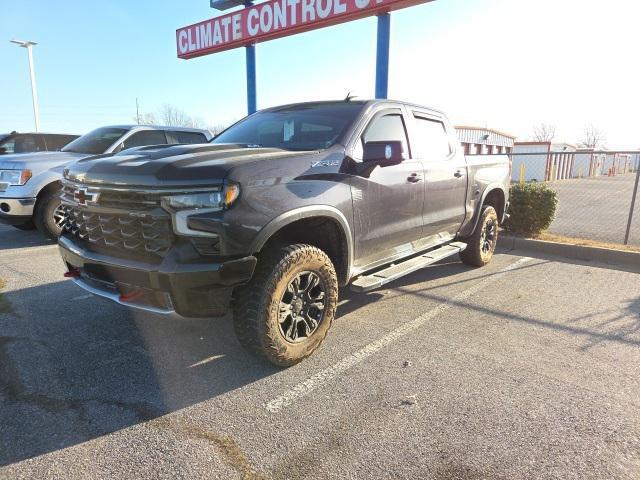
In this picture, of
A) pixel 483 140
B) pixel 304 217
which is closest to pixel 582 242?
pixel 304 217

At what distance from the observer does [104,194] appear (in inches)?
119

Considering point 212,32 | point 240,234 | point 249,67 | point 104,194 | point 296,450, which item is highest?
point 212,32

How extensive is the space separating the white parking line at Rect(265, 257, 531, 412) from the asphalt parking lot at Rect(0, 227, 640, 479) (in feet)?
0.05

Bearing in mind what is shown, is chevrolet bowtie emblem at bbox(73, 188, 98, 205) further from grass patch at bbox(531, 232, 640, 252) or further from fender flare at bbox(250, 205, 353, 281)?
grass patch at bbox(531, 232, 640, 252)

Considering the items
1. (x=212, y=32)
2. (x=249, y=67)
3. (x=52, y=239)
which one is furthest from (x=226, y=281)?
(x=212, y=32)

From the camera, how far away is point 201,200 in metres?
2.69

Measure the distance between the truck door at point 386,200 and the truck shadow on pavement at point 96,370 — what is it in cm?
135

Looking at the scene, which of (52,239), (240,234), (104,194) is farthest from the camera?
(52,239)

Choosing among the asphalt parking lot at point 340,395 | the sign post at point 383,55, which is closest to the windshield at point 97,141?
the asphalt parking lot at point 340,395

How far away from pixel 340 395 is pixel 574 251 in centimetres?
575

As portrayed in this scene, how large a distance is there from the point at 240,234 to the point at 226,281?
304mm

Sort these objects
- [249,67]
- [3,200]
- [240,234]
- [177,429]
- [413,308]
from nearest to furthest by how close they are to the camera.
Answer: [177,429]
[240,234]
[413,308]
[3,200]
[249,67]

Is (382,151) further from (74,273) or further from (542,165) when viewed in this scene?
(542,165)

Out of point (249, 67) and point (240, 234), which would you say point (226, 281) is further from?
point (249, 67)
